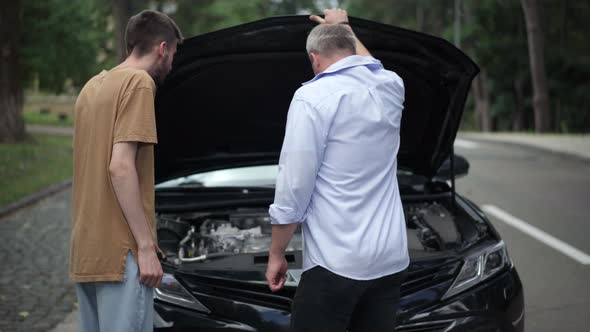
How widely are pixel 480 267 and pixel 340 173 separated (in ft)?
4.28

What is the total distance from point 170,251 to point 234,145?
98 cm

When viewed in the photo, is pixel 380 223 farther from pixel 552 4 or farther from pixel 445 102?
pixel 552 4

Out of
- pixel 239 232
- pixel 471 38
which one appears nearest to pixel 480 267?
pixel 239 232

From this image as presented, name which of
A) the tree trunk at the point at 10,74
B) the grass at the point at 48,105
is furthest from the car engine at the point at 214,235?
the grass at the point at 48,105

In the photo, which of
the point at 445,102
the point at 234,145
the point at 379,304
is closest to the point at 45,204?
the point at 234,145

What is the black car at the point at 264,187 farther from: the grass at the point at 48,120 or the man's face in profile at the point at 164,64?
the grass at the point at 48,120

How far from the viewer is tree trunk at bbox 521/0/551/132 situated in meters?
31.0

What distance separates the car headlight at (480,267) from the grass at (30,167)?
328 inches

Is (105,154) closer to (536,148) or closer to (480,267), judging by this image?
(480,267)

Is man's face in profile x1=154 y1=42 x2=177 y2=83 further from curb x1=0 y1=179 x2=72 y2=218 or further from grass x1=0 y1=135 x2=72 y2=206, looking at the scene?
grass x1=0 y1=135 x2=72 y2=206

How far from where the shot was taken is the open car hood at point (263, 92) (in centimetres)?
363

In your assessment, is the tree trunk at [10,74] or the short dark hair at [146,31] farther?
the tree trunk at [10,74]

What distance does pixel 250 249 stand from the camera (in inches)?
157

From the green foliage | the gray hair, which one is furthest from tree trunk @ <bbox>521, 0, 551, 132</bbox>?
the gray hair
